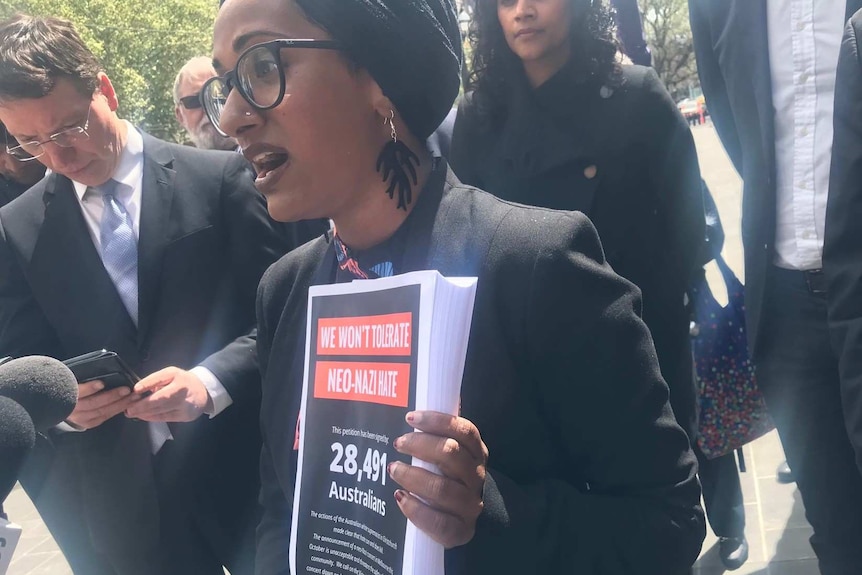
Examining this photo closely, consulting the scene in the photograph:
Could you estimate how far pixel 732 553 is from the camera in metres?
3.49

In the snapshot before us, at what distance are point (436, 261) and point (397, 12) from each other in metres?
0.42

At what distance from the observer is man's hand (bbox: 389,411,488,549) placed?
107 cm

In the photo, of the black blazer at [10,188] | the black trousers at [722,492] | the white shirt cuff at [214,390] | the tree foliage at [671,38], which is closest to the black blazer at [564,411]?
the white shirt cuff at [214,390]

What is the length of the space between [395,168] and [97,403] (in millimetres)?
1191

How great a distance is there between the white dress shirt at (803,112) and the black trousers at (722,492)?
1.30m

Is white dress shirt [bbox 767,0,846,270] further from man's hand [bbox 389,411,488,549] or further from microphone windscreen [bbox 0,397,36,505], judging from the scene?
microphone windscreen [bbox 0,397,36,505]

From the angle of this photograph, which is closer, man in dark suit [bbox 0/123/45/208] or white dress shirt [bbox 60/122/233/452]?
white dress shirt [bbox 60/122/233/452]

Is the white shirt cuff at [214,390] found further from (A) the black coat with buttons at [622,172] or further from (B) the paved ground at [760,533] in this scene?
(B) the paved ground at [760,533]

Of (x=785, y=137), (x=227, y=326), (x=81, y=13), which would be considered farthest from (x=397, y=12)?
(x=81, y=13)

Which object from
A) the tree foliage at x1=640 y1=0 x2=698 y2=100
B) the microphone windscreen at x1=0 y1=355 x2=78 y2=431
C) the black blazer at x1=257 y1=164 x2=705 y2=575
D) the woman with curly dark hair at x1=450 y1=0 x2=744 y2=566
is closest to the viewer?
the microphone windscreen at x1=0 y1=355 x2=78 y2=431

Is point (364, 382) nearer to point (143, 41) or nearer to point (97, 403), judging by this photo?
point (97, 403)

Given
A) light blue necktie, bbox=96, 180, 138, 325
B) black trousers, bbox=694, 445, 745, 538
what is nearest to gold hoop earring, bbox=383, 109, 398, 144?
light blue necktie, bbox=96, 180, 138, 325

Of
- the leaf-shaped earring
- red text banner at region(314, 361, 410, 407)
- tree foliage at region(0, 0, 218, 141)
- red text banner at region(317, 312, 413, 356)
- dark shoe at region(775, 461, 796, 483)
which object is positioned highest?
tree foliage at region(0, 0, 218, 141)

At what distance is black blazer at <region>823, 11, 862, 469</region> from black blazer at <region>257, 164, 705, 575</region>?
676 millimetres
